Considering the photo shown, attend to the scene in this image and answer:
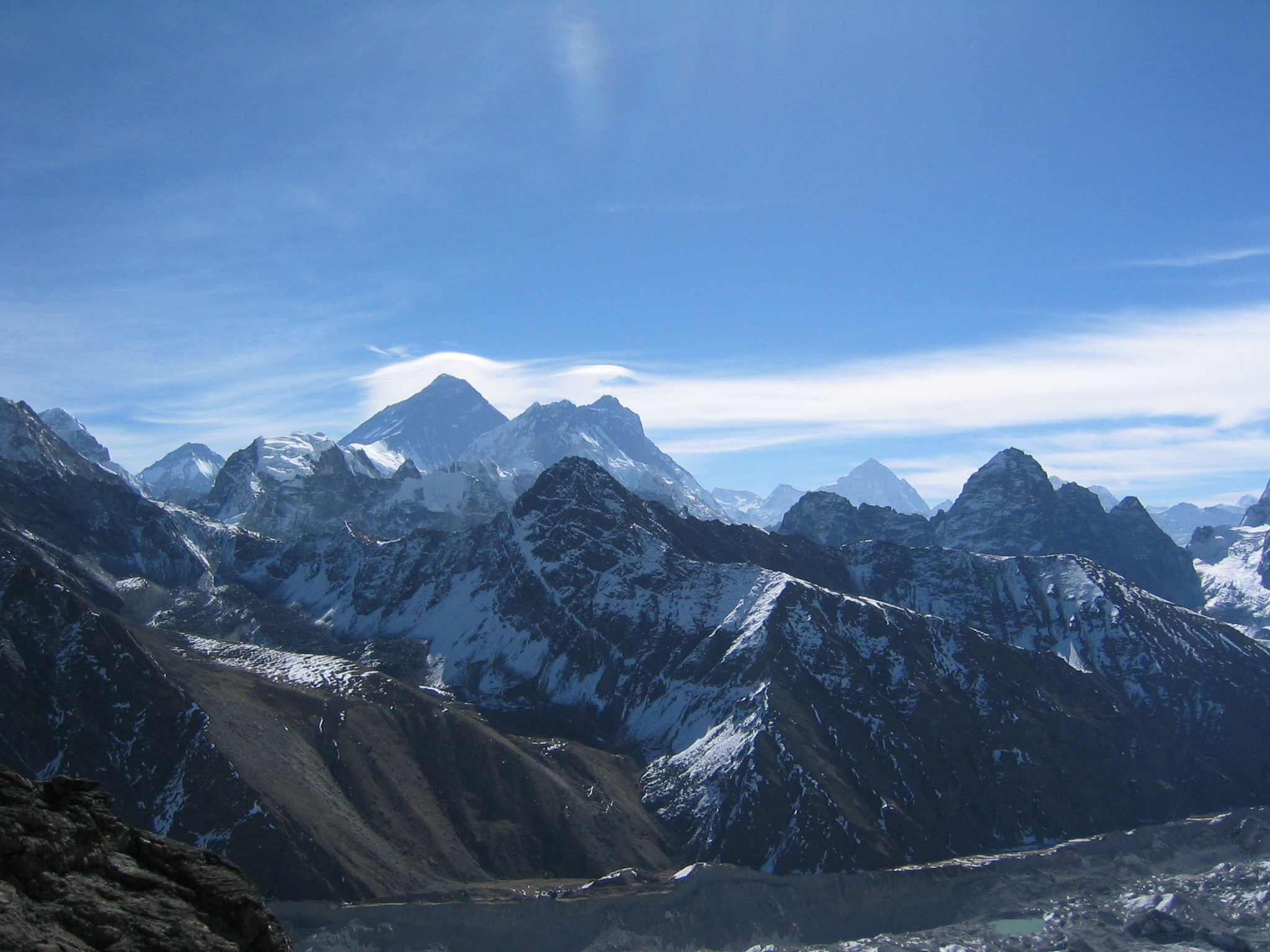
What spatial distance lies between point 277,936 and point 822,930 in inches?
7180

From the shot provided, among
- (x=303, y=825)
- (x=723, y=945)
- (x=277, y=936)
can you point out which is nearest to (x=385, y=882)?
(x=303, y=825)

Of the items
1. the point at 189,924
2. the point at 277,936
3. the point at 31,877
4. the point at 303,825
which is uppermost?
the point at 31,877

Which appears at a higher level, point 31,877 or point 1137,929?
point 31,877

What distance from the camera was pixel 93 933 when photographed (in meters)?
34.3

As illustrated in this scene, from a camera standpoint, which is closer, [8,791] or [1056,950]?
[8,791]

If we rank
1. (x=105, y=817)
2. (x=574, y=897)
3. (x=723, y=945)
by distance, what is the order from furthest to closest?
(x=574, y=897) < (x=723, y=945) < (x=105, y=817)

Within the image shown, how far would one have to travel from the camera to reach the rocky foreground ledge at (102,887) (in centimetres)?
3384

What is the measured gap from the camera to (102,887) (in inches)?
1447

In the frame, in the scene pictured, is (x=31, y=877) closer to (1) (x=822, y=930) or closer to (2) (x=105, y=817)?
(2) (x=105, y=817)

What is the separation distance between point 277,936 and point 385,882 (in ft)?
559

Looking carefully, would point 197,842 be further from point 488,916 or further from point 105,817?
point 105,817

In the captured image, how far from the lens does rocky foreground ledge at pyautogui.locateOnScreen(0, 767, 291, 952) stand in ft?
111

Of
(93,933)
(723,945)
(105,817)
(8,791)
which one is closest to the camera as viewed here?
(93,933)

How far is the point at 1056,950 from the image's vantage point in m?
186
